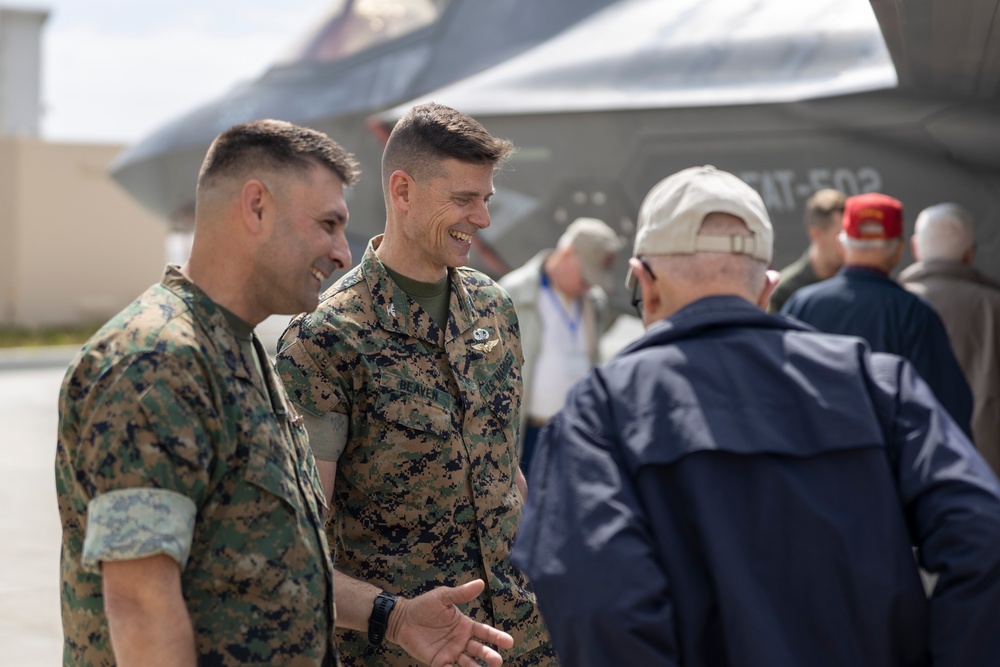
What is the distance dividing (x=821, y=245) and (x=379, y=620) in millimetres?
3827

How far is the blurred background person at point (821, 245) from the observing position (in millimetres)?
5445

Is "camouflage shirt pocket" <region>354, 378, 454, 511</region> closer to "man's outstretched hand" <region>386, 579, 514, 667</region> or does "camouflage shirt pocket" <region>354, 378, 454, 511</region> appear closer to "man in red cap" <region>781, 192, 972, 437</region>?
"man's outstretched hand" <region>386, 579, 514, 667</region>

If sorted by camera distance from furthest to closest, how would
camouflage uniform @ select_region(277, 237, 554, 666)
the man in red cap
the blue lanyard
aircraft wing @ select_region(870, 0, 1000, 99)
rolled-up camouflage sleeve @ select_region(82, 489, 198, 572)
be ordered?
1. the blue lanyard
2. the man in red cap
3. aircraft wing @ select_region(870, 0, 1000, 99)
4. camouflage uniform @ select_region(277, 237, 554, 666)
5. rolled-up camouflage sleeve @ select_region(82, 489, 198, 572)

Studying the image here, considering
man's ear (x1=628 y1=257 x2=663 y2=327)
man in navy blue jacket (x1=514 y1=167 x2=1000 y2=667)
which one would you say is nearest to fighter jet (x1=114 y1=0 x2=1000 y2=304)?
man's ear (x1=628 y1=257 x2=663 y2=327)

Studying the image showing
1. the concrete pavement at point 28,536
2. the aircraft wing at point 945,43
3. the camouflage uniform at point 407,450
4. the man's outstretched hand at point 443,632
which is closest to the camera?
the man's outstretched hand at point 443,632

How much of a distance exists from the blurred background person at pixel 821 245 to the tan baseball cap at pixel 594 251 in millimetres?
901

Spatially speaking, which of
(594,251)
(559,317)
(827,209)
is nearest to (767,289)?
(827,209)

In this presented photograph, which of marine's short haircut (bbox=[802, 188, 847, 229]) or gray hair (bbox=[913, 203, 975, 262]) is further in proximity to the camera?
marine's short haircut (bbox=[802, 188, 847, 229])

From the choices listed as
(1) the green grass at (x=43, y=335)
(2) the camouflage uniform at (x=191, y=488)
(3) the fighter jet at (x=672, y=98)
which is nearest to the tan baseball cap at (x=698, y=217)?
(2) the camouflage uniform at (x=191, y=488)

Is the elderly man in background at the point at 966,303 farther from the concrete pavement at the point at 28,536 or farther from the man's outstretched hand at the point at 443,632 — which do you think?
the concrete pavement at the point at 28,536

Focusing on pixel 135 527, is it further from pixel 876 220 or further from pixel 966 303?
pixel 966 303

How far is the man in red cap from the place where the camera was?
4.14 m

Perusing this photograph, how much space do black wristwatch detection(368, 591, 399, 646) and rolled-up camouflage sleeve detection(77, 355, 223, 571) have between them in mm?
668

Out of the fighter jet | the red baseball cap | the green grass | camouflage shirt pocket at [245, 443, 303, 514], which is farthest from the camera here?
the green grass
